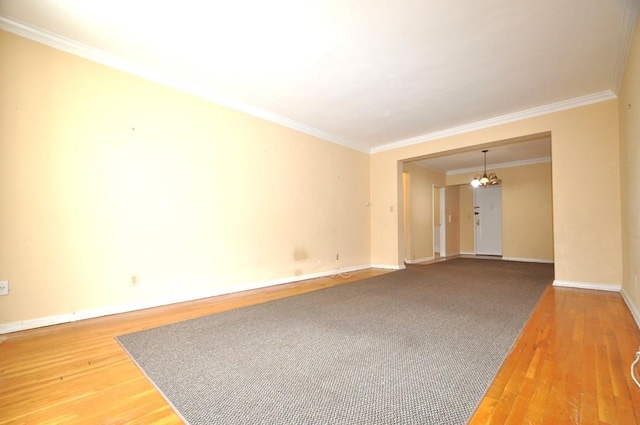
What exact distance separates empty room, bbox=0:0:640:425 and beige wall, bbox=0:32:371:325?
0.7 inches

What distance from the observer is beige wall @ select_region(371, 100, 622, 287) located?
3.76m

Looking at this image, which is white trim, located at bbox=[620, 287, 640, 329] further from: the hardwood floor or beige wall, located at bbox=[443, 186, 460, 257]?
beige wall, located at bbox=[443, 186, 460, 257]

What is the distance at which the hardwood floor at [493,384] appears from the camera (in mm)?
1329

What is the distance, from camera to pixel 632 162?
2.74 metres

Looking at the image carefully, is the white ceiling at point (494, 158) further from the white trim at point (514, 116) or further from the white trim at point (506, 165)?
the white trim at point (514, 116)

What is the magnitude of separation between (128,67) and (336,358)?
11.3 ft

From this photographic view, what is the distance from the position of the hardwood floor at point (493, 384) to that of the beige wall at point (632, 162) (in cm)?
44

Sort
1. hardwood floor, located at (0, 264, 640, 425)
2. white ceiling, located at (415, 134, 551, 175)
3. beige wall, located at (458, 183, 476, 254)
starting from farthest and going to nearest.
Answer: beige wall, located at (458, 183, 476, 254)
white ceiling, located at (415, 134, 551, 175)
hardwood floor, located at (0, 264, 640, 425)

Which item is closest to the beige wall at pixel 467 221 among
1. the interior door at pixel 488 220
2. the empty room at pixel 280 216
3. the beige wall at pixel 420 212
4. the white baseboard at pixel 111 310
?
the interior door at pixel 488 220

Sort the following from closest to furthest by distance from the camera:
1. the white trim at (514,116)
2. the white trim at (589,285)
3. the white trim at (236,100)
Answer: the white trim at (236,100) → the white trim at (589,285) → the white trim at (514,116)

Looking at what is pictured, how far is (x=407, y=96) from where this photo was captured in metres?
3.84

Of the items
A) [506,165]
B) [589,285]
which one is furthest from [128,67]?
[506,165]

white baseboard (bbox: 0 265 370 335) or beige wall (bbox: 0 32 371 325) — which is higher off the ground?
beige wall (bbox: 0 32 371 325)

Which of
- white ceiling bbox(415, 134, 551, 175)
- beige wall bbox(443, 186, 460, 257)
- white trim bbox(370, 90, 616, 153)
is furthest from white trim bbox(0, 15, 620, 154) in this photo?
beige wall bbox(443, 186, 460, 257)
